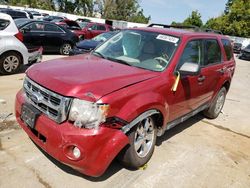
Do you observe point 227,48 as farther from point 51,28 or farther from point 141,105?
point 51,28

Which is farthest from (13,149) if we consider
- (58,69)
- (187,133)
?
(187,133)

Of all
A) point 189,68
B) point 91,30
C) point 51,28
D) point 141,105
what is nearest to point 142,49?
point 189,68

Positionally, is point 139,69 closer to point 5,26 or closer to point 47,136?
point 47,136

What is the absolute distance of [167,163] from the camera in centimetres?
433

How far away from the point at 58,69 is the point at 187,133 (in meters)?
2.82

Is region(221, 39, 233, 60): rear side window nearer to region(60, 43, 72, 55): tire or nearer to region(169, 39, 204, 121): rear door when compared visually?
region(169, 39, 204, 121): rear door

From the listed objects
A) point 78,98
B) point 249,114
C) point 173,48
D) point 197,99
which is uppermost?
point 173,48

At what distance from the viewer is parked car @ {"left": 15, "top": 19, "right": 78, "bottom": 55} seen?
1272 centimetres

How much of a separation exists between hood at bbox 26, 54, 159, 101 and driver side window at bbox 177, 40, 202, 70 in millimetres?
699

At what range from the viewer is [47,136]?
3.36m

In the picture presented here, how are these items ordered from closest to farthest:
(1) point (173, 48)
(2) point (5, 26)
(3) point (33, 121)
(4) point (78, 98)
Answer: (4) point (78, 98) → (3) point (33, 121) → (1) point (173, 48) → (2) point (5, 26)

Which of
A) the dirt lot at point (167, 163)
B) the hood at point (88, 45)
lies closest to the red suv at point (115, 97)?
the dirt lot at point (167, 163)

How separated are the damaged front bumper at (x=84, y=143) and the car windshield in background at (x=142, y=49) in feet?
4.58

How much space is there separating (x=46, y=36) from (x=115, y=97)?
10.9 metres
